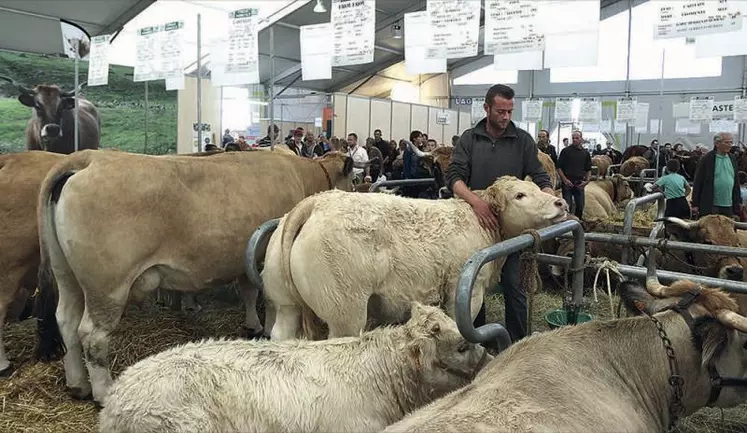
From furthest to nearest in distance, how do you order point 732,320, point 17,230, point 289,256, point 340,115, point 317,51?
point 340,115
point 317,51
point 17,230
point 289,256
point 732,320

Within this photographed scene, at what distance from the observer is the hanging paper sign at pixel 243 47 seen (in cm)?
500

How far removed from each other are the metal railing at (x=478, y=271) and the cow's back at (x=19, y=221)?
11.3 feet

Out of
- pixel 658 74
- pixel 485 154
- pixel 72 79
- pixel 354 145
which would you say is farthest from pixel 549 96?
pixel 485 154

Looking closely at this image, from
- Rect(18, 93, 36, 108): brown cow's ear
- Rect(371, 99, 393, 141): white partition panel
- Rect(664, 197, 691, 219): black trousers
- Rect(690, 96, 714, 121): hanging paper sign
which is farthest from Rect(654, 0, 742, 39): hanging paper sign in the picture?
Rect(371, 99, 393, 141): white partition panel

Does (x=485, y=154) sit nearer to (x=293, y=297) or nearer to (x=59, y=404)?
(x=293, y=297)

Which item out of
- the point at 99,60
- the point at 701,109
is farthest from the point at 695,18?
the point at 701,109

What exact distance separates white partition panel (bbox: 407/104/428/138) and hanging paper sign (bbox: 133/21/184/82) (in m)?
16.0

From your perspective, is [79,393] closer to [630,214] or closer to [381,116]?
[630,214]

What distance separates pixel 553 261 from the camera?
3.22 metres

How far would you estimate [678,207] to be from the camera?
759cm

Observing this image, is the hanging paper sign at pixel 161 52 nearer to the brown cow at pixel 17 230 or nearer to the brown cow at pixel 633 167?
the brown cow at pixel 17 230

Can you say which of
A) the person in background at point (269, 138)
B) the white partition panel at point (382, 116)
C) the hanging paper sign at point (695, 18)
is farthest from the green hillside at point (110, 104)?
the white partition panel at point (382, 116)

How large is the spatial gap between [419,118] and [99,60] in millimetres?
16334

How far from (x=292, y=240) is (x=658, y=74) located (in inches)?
936
